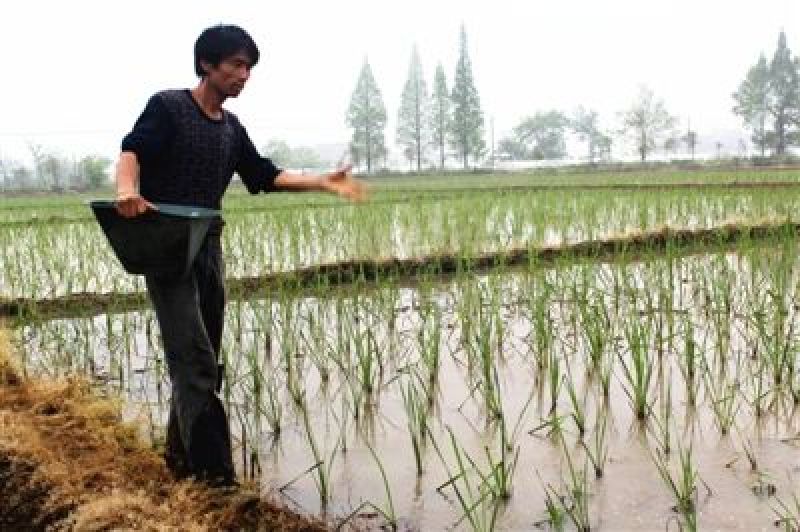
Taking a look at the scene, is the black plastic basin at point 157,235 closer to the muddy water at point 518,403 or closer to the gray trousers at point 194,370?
the gray trousers at point 194,370

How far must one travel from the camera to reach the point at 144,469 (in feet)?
7.72

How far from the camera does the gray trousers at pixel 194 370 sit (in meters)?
2.14

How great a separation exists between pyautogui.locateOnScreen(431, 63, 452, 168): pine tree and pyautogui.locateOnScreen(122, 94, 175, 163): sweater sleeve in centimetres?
4067

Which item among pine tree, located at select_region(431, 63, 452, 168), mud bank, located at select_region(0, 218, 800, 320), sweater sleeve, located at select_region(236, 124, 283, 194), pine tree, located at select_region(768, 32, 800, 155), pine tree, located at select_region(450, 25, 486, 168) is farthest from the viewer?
pine tree, located at select_region(431, 63, 452, 168)

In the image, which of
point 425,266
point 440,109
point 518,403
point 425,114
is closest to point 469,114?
point 440,109

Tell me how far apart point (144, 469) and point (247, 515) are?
0.48 metres

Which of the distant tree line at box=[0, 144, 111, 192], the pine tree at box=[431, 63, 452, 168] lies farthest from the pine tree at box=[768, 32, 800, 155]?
the distant tree line at box=[0, 144, 111, 192]

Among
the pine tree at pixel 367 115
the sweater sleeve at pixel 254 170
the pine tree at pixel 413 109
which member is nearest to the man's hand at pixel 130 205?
the sweater sleeve at pixel 254 170

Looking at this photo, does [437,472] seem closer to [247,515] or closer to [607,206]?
[247,515]

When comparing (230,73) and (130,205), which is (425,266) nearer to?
(230,73)

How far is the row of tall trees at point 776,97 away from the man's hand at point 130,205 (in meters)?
41.0

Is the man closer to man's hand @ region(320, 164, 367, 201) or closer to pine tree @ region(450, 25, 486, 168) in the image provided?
man's hand @ region(320, 164, 367, 201)

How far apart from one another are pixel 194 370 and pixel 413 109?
44999mm

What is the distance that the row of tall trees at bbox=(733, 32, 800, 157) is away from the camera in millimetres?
38469
